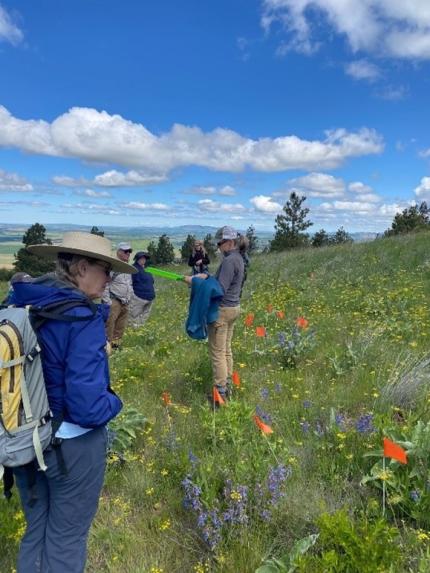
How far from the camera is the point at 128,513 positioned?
3389 millimetres

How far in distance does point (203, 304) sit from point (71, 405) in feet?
10.5

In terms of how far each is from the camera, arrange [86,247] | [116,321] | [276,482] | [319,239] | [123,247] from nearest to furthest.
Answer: [86,247]
[276,482]
[123,247]
[116,321]
[319,239]

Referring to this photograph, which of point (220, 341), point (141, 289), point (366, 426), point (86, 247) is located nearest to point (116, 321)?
point (141, 289)

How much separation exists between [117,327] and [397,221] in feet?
122

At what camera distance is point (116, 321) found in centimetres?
896

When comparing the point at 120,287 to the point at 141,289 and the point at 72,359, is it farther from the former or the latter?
the point at 72,359

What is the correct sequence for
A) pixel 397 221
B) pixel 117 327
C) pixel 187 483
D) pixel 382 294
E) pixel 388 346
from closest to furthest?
pixel 187 483, pixel 388 346, pixel 117 327, pixel 382 294, pixel 397 221

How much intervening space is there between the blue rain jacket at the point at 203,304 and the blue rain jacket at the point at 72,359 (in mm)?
3052

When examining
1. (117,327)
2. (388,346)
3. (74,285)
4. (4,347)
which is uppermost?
(74,285)

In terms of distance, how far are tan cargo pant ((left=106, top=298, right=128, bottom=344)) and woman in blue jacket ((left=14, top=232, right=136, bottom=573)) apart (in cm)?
596

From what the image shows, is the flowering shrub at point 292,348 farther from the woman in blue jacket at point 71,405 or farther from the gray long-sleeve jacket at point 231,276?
the woman in blue jacket at point 71,405

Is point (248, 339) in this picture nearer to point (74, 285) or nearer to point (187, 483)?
point (187, 483)

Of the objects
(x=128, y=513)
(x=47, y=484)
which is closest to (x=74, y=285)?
(x=47, y=484)

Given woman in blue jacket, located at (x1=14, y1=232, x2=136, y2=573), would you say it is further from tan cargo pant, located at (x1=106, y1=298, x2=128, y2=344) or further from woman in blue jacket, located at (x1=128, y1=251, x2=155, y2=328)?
woman in blue jacket, located at (x1=128, y1=251, x2=155, y2=328)
